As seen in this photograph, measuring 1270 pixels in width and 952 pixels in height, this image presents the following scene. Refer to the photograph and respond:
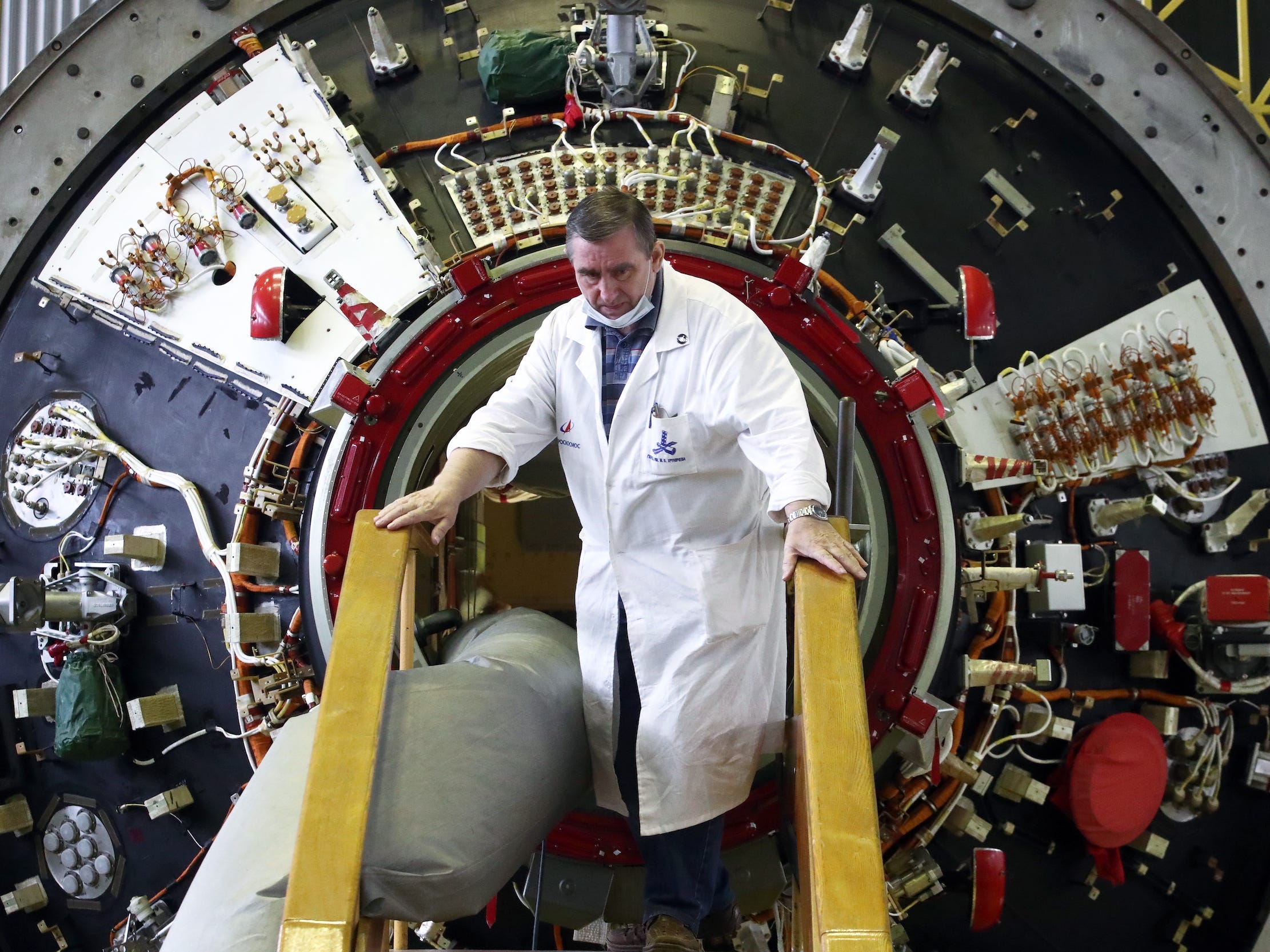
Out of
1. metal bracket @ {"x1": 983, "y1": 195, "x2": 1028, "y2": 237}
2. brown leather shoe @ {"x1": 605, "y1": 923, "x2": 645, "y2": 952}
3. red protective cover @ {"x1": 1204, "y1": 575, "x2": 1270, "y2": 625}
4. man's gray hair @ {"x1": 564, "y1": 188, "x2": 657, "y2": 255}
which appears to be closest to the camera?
man's gray hair @ {"x1": 564, "y1": 188, "x2": 657, "y2": 255}

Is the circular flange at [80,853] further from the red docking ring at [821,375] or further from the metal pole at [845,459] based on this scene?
the metal pole at [845,459]

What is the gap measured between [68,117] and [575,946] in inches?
122

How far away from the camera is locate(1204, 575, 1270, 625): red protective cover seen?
2924mm

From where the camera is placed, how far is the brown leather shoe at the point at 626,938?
241 cm

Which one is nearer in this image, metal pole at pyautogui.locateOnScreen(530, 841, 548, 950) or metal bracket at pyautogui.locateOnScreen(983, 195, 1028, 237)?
metal pole at pyautogui.locateOnScreen(530, 841, 548, 950)

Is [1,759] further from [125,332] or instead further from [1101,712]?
[1101,712]

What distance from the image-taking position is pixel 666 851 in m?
2.21

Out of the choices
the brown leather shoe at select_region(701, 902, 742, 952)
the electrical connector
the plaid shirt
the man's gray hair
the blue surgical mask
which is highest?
the man's gray hair

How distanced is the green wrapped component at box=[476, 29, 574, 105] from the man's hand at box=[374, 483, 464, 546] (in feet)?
4.86

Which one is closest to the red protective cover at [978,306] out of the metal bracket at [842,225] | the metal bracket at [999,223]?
the metal bracket at [999,223]

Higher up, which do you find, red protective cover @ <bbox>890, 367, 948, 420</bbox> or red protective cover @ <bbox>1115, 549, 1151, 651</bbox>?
red protective cover @ <bbox>890, 367, 948, 420</bbox>

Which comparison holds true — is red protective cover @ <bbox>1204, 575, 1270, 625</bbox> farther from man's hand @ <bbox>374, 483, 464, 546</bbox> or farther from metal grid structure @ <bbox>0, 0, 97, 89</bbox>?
metal grid structure @ <bbox>0, 0, 97, 89</bbox>

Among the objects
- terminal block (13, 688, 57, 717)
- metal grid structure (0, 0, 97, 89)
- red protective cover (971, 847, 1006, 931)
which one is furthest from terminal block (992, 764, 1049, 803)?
metal grid structure (0, 0, 97, 89)

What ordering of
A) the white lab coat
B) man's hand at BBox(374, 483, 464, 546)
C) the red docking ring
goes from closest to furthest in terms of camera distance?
man's hand at BBox(374, 483, 464, 546) < the white lab coat < the red docking ring
